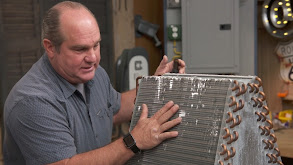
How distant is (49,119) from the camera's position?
58.4 inches

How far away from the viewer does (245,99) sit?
4.23ft

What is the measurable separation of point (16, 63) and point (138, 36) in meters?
1.37

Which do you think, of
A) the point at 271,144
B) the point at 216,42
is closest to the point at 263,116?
the point at 271,144

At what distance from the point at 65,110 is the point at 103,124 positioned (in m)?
0.27

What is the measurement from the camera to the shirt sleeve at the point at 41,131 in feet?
4.83

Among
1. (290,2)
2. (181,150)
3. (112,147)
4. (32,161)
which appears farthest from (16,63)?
(290,2)

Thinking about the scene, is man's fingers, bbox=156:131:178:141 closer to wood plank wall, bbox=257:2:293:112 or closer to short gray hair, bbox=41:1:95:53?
short gray hair, bbox=41:1:95:53

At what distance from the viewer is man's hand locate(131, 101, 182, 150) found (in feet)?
4.23

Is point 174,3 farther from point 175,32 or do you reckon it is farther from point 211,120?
point 211,120

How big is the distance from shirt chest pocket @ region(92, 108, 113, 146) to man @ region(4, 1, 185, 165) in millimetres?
13

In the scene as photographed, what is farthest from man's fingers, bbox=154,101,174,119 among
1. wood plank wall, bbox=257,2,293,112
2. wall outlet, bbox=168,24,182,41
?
wood plank wall, bbox=257,2,293,112

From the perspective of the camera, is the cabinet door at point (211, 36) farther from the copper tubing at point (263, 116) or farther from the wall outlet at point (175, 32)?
the copper tubing at point (263, 116)

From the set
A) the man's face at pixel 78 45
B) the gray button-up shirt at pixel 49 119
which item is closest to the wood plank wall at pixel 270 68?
the gray button-up shirt at pixel 49 119

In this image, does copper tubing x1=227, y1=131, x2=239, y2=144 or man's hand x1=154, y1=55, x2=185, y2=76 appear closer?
copper tubing x1=227, y1=131, x2=239, y2=144
